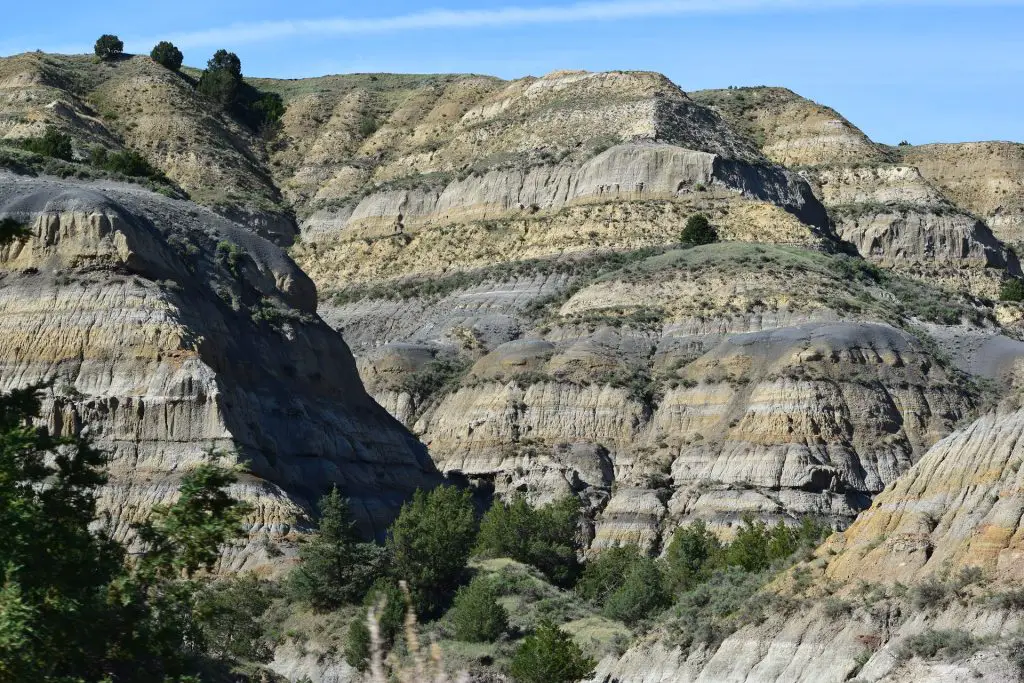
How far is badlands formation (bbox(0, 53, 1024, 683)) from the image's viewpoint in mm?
63000

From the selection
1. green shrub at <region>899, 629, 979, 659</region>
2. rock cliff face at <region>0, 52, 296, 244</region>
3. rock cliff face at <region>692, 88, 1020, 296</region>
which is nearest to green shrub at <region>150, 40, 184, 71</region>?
rock cliff face at <region>0, 52, 296, 244</region>

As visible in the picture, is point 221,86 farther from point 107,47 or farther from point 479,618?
point 479,618

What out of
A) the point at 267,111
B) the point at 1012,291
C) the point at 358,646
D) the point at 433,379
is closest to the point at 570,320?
the point at 433,379

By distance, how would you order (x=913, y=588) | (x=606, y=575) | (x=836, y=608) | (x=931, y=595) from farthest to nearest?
(x=606, y=575), (x=836, y=608), (x=913, y=588), (x=931, y=595)

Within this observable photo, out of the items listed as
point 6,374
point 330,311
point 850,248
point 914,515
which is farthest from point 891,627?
point 850,248

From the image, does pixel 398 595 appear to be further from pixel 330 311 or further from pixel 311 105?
pixel 311 105

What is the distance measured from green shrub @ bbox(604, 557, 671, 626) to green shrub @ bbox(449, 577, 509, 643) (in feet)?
14.6

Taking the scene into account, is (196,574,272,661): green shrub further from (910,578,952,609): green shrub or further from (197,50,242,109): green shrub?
(197,50,242,109): green shrub

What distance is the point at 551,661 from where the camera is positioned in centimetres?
6669

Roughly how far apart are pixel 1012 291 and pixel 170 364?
77453 mm

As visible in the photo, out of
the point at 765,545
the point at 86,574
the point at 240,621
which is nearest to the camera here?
the point at 86,574

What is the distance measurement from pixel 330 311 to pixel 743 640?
77.1 m

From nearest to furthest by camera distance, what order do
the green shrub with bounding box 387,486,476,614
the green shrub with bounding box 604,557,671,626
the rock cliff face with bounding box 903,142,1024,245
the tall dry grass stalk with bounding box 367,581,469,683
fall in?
the tall dry grass stalk with bounding box 367,581,469,683 < the green shrub with bounding box 604,557,671,626 < the green shrub with bounding box 387,486,476,614 < the rock cliff face with bounding box 903,142,1024,245

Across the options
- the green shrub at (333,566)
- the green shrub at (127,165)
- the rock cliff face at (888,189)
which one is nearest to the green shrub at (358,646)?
the green shrub at (333,566)
